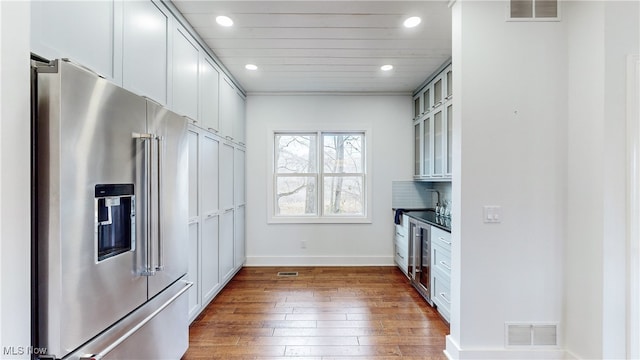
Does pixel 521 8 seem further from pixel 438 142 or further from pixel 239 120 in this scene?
pixel 239 120

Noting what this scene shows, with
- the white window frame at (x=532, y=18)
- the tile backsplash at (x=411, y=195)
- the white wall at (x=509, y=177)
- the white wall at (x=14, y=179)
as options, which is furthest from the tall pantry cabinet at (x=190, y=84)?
the white window frame at (x=532, y=18)

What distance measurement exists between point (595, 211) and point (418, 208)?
2695 mm

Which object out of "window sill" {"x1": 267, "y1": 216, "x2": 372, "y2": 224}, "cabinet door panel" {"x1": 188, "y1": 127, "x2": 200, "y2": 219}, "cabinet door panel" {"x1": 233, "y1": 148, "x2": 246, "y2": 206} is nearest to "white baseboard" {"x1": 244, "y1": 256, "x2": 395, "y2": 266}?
"window sill" {"x1": 267, "y1": 216, "x2": 372, "y2": 224}

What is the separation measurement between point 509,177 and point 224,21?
8.62ft

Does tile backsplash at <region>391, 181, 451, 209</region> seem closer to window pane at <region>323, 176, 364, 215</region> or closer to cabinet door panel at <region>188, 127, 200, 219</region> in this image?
window pane at <region>323, 176, 364, 215</region>

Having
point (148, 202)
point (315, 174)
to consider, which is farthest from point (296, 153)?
point (148, 202)

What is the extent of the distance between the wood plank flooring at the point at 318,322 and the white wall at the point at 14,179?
5.13 feet

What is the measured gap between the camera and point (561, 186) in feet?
6.88

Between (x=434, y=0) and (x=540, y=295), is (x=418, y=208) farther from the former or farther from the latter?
(x=434, y=0)

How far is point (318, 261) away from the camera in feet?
15.1

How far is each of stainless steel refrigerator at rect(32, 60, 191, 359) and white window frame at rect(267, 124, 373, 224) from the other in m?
2.73

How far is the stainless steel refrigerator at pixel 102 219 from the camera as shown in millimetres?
1087

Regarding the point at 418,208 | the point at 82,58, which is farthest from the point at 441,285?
the point at 82,58

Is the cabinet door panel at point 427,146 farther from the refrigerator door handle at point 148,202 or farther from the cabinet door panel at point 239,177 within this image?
the refrigerator door handle at point 148,202
